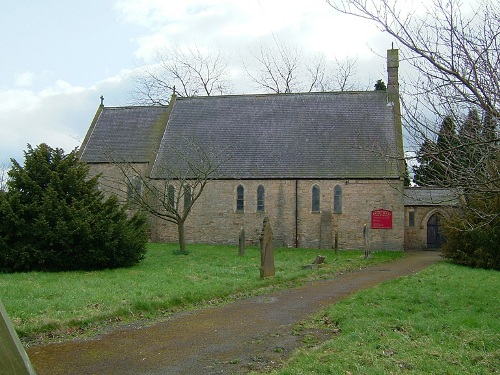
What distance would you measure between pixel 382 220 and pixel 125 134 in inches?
646

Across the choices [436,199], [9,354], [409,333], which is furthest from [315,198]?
[9,354]

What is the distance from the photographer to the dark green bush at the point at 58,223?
49.6 feet

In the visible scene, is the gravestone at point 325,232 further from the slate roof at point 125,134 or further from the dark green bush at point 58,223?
the dark green bush at point 58,223

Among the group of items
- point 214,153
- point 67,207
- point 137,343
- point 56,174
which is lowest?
point 137,343

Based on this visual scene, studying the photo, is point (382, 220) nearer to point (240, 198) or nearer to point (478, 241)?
point (240, 198)

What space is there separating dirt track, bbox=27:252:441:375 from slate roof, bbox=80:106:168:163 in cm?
2212

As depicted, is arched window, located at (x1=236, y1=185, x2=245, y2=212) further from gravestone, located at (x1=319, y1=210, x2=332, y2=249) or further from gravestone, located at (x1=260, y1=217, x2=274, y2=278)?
gravestone, located at (x1=260, y1=217, x2=274, y2=278)

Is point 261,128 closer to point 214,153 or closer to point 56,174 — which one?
point 214,153

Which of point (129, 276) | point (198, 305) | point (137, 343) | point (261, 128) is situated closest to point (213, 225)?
point (261, 128)

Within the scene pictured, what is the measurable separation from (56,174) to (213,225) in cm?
1400

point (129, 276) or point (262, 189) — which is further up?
point (262, 189)

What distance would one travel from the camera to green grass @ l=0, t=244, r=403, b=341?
857 cm

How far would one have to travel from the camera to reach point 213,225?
1162 inches

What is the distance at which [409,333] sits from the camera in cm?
772
